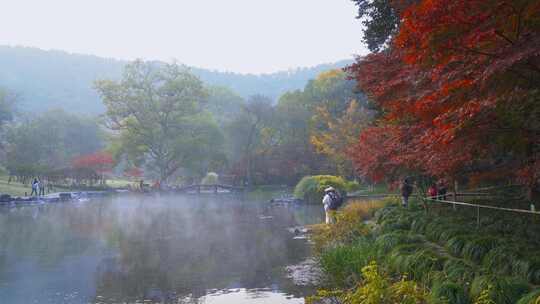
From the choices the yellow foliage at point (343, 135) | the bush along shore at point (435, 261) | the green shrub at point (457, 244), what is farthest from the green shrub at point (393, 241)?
the yellow foliage at point (343, 135)

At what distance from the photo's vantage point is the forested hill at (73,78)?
111 meters

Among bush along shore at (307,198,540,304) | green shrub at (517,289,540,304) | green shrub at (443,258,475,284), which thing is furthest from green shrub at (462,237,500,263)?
green shrub at (517,289,540,304)

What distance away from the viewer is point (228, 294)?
9586mm

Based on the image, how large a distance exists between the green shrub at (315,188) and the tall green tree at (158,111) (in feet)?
77.9

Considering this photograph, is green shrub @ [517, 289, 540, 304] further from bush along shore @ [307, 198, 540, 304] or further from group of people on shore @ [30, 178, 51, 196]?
group of people on shore @ [30, 178, 51, 196]

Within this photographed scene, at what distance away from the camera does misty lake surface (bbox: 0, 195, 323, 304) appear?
9.65m

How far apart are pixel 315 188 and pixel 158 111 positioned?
89.1 ft

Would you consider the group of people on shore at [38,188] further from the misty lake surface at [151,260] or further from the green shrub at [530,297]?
the green shrub at [530,297]

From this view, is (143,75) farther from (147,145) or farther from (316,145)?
(316,145)

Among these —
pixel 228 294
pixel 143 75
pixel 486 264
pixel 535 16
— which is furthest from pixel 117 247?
pixel 143 75

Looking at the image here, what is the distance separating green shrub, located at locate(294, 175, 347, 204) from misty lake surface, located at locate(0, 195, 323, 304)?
9.77 metres

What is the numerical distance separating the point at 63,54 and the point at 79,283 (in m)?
141

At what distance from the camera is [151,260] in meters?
12.9

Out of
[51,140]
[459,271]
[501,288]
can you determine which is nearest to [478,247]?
[459,271]
